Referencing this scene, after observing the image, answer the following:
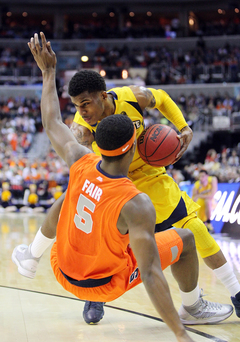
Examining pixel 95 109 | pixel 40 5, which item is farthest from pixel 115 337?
pixel 40 5

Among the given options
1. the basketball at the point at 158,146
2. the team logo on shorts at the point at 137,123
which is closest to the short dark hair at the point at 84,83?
the team logo on shorts at the point at 137,123

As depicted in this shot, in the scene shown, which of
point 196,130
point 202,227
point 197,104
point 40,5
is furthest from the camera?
point 40,5

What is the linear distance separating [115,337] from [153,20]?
2983cm

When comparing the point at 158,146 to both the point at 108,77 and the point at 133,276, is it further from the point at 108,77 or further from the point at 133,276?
the point at 108,77

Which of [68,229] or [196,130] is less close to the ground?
[68,229]

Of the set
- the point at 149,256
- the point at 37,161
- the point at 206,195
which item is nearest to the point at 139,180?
the point at 149,256

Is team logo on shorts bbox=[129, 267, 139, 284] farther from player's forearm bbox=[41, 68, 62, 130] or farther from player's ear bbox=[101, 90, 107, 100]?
player's ear bbox=[101, 90, 107, 100]

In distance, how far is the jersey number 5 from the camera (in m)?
2.17

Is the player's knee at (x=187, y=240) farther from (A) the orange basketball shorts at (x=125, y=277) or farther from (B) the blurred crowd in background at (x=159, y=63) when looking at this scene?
(B) the blurred crowd in background at (x=159, y=63)

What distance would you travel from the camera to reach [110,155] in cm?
212

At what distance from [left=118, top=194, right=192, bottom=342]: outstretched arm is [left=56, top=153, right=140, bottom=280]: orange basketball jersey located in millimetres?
74

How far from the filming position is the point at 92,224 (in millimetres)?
2178

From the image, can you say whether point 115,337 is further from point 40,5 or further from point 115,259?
point 40,5

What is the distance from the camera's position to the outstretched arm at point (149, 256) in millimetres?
1838
